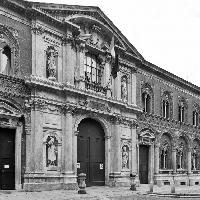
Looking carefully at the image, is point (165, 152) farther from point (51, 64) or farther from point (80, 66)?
point (51, 64)

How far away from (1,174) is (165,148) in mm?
17107

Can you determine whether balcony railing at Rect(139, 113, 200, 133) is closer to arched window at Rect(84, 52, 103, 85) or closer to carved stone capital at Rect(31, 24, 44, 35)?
arched window at Rect(84, 52, 103, 85)

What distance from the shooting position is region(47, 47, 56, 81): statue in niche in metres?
25.1

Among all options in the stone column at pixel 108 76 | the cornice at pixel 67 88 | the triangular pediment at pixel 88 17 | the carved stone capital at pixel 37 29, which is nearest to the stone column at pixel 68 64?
the cornice at pixel 67 88

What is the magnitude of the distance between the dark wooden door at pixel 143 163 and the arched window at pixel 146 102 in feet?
9.52

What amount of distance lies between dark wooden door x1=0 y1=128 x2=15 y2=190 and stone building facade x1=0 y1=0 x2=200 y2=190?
5cm

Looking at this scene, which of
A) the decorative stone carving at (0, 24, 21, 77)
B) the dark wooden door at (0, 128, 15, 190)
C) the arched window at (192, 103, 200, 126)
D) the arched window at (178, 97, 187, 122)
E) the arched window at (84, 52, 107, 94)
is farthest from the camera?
the arched window at (192, 103, 200, 126)

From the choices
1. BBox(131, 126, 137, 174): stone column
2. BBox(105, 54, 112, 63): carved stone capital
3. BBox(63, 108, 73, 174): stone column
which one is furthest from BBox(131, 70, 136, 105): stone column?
BBox(63, 108, 73, 174): stone column

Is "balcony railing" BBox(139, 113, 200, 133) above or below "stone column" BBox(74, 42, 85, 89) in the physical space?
below

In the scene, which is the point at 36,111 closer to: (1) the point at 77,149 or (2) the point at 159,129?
(1) the point at 77,149

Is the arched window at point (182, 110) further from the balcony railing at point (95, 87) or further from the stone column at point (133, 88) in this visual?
the balcony railing at point (95, 87)

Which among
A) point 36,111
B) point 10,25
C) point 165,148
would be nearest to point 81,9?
point 10,25

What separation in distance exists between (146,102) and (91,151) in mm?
8131

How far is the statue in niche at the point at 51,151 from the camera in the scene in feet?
79.9
